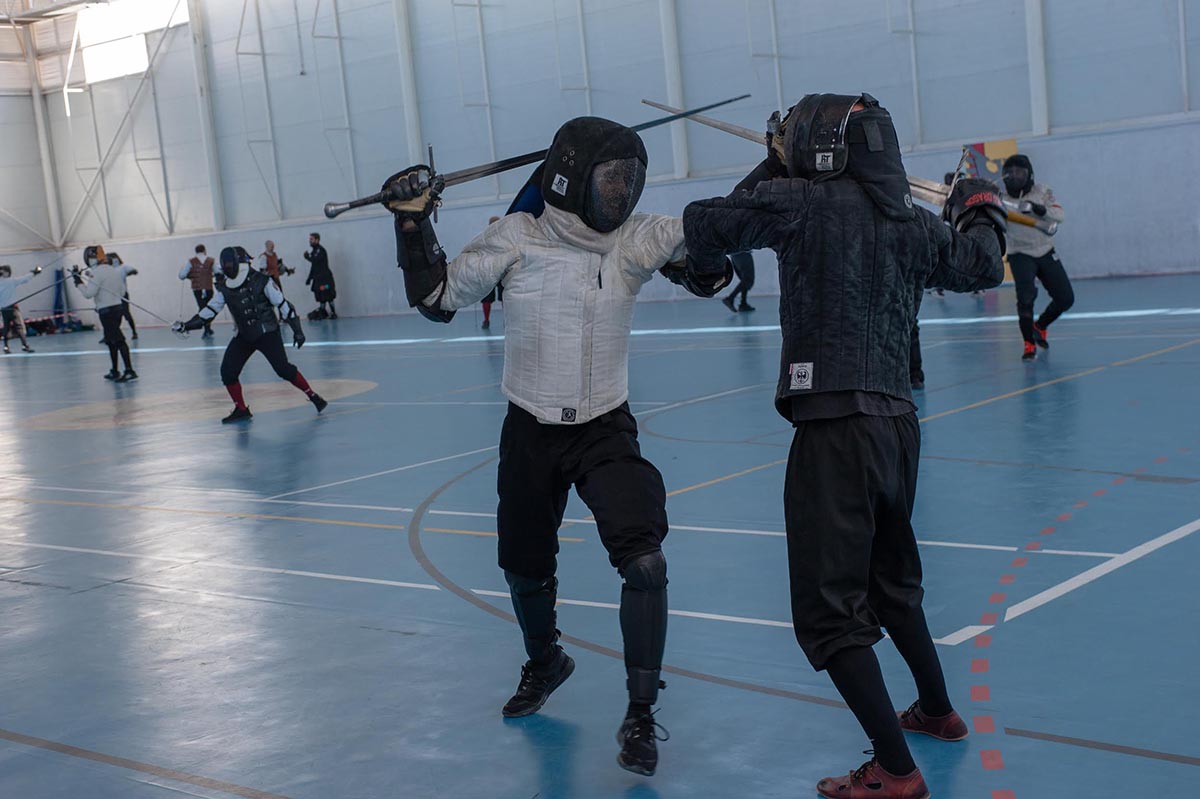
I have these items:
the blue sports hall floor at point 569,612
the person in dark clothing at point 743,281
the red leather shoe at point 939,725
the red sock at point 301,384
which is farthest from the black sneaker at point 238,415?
the red leather shoe at point 939,725

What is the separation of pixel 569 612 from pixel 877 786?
2.64 m

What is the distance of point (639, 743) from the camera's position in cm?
443

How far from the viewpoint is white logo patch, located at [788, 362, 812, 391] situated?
401 cm

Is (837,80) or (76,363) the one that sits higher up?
(837,80)

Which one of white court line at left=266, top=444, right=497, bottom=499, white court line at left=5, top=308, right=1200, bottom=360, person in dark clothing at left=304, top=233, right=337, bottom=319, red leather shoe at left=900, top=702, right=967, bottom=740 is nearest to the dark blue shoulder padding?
red leather shoe at left=900, top=702, right=967, bottom=740

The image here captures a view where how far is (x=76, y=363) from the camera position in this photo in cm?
2752

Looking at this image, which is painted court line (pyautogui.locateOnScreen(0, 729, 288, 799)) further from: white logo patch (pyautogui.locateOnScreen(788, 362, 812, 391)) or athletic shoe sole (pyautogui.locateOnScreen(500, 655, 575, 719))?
white logo patch (pyautogui.locateOnScreen(788, 362, 812, 391))

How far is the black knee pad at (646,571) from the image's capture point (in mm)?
4574

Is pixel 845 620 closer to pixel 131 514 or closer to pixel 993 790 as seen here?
pixel 993 790

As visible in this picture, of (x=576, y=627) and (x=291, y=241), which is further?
(x=291, y=241)

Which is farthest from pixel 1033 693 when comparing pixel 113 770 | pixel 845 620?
pixel 113 770

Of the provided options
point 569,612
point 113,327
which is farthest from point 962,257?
point 113,327

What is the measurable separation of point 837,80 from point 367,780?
24.4 metres

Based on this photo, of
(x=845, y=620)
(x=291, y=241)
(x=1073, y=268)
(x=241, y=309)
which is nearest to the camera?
(x=845, y=620)
